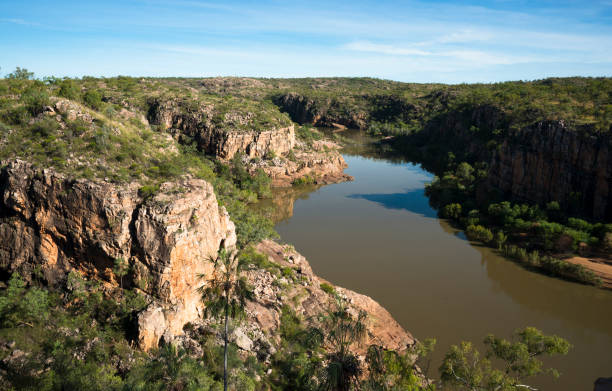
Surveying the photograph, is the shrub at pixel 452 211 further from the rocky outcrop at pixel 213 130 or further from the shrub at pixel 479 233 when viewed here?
the rocky outcrop at pixel 213 130

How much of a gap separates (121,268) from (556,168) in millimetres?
43751

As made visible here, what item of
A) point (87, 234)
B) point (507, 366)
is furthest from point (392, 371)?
point (87, 234)

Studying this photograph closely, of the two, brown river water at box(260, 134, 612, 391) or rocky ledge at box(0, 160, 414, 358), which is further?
brown river water at box(260, 134, 612, 391)

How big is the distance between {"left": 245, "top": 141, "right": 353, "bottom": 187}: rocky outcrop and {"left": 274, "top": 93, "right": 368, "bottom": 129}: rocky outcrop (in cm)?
5599

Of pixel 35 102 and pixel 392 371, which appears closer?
pixel 392 371

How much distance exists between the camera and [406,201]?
51.2 metres

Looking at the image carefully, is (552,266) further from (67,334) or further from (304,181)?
(304,181)

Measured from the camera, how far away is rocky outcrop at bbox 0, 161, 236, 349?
15930 mm

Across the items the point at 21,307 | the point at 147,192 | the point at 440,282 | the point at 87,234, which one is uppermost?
the point at 147,192

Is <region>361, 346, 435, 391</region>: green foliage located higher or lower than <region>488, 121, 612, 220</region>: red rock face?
lower

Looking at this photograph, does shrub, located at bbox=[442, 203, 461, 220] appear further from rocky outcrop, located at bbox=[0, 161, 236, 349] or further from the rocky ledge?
rocky outcrop, located at bbox=[0, 161, 236, 349]

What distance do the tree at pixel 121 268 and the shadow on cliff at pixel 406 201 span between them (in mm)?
37164

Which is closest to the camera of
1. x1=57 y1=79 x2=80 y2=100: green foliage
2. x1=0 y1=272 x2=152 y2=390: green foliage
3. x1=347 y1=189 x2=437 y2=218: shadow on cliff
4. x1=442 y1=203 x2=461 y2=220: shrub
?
x1=0 y1=272 x2=152 y2=390: green foliage

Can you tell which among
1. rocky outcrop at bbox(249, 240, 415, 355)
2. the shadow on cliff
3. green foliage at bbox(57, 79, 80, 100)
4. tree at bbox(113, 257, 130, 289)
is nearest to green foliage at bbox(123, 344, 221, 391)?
tree at bbox(113, 257, 130, 289)
